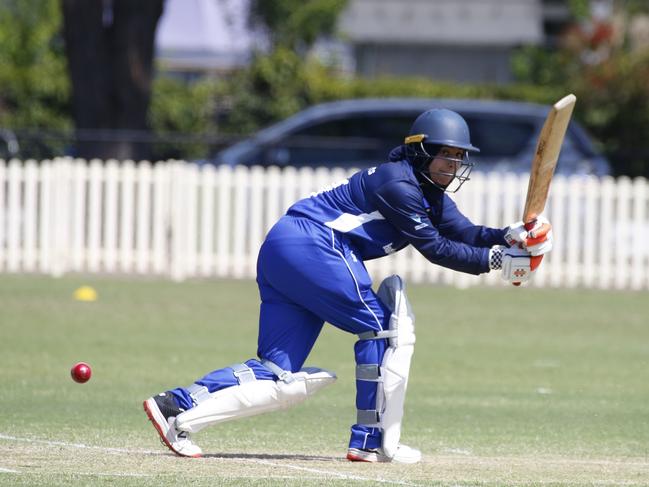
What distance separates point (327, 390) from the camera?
32.7 feet

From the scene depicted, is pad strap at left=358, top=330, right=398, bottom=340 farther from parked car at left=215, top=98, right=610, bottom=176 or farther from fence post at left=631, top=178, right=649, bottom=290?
parked car at left=215, top=98, right=610, bottom=176

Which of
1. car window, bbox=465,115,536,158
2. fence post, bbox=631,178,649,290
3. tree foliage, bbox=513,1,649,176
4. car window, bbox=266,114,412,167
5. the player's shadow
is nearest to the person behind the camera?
the player's shadow

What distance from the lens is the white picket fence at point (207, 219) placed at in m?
16.7

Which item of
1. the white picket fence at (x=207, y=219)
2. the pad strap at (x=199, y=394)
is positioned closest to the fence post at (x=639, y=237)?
the white picket fence at (x=207, y=219)

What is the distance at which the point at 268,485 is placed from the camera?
587 cm

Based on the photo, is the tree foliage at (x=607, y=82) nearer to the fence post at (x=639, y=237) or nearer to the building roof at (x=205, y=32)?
the fence post at (x=639, y=237)

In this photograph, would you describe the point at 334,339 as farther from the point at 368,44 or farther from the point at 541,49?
the point at 368,44

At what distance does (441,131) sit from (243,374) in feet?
5.14

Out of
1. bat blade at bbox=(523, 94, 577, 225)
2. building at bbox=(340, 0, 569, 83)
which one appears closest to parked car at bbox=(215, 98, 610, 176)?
bat blade at bbox=(523, 94, 577, 225)

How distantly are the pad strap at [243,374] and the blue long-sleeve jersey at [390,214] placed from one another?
820 millimetres

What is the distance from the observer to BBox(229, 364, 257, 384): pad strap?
258 inches

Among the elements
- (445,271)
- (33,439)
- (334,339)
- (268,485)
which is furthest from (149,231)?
(268,485)

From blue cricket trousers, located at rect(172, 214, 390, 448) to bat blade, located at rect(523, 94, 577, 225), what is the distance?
91 cm

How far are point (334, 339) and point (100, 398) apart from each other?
12.6ft
